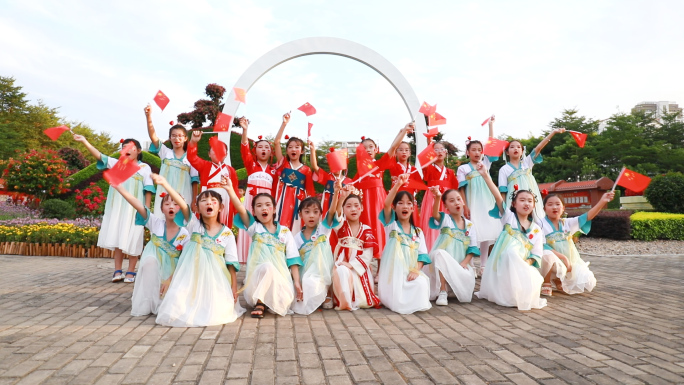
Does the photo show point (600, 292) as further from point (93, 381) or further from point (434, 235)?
point (93, 381)

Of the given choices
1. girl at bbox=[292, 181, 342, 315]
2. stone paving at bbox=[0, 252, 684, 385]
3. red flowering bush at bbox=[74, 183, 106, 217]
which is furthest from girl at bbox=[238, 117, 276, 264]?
red flowering bush at bbox=[74, 183, 106, 217]

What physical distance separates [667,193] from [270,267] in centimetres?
1460

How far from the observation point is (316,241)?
4117 millimetres

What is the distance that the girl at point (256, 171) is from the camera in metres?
5.27

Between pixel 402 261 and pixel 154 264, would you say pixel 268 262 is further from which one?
pixel 402 261

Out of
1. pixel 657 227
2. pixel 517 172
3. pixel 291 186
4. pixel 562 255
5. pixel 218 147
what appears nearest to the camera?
pixel 562 255

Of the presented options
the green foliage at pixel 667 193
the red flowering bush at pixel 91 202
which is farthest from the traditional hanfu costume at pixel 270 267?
the green foliage at pixel 667 193

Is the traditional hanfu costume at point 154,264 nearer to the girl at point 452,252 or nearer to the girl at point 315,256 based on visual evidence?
the girl at point 315,256

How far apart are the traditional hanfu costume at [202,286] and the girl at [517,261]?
254 cm

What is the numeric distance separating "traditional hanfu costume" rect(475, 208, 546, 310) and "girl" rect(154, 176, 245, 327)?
2.53 metres

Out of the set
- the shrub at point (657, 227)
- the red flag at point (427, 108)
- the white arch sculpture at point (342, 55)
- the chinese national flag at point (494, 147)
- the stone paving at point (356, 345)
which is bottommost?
the stone paving at point (356, 345)

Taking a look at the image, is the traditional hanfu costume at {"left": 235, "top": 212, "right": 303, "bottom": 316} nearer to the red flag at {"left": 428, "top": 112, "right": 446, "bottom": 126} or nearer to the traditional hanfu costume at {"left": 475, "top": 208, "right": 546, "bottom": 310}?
the traditional hanfu costume at {"left": 475, "top": 208, "right": 546, "bottom": 310}

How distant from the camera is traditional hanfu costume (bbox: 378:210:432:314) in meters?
3.90

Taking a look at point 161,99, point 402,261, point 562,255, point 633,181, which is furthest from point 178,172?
point 633,181
